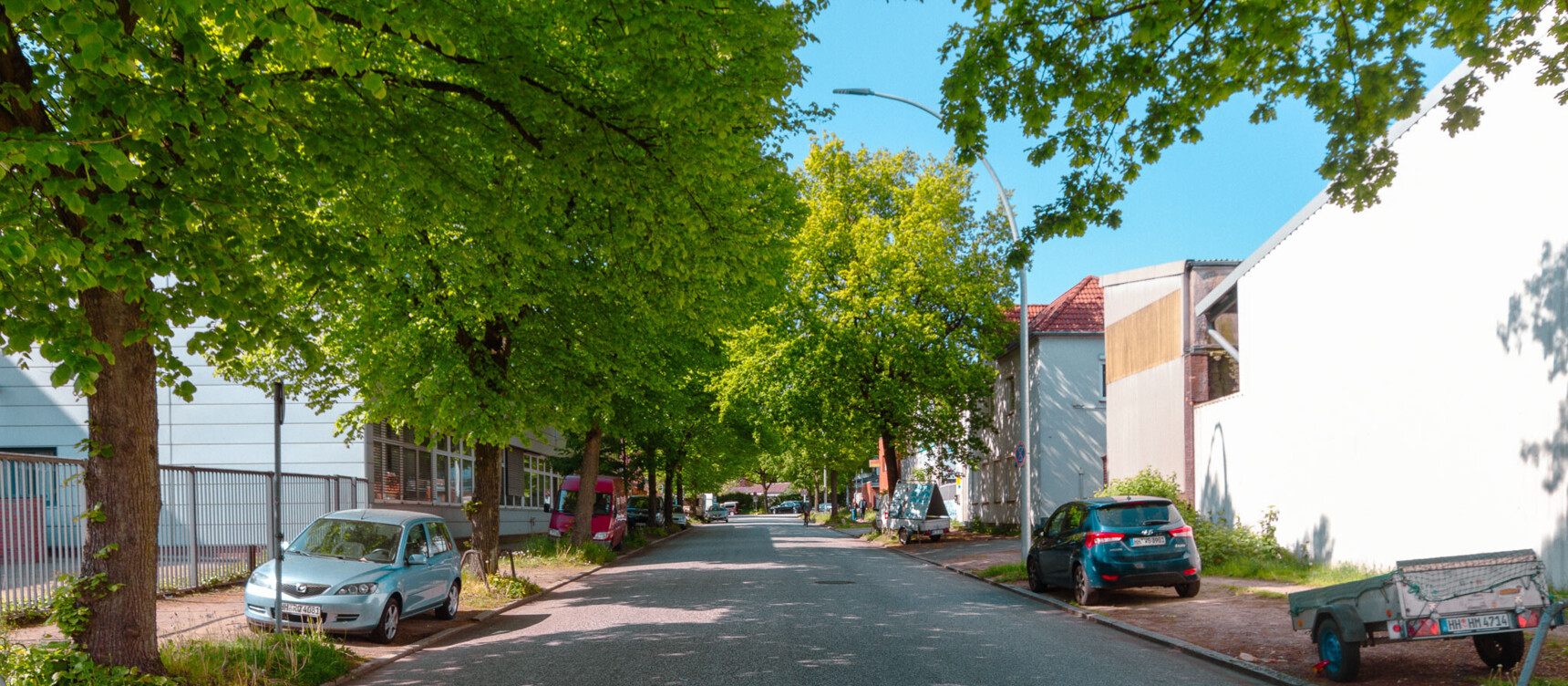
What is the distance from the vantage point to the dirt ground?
8406mm

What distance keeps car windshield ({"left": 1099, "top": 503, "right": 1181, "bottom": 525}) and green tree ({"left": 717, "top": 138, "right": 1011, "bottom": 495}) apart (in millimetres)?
19140

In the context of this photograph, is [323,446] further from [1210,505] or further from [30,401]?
[1210,505]

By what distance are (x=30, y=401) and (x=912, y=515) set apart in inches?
944

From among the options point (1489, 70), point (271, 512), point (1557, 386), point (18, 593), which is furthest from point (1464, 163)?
point (271, 512)

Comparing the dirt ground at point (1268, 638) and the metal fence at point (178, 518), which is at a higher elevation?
the metal fence at point (178, 518)

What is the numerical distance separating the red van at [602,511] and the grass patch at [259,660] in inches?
809

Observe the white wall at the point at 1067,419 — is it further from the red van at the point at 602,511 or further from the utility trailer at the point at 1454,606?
the utility trailer at the point at 1454,606

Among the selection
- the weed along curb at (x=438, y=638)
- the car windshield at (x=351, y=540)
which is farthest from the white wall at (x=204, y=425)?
the car windshield at (x=351, y=540)

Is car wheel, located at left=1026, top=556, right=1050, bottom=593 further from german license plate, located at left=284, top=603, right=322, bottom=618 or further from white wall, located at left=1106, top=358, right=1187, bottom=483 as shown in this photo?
german license plate, located at left=284, top=603, right=322, bottom=618

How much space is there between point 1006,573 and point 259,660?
1378 cm

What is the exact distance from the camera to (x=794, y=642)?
11.4m

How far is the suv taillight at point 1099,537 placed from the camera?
571 inches

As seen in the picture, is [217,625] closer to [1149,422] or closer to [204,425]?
[204,425]

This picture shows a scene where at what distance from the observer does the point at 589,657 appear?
410 inches
